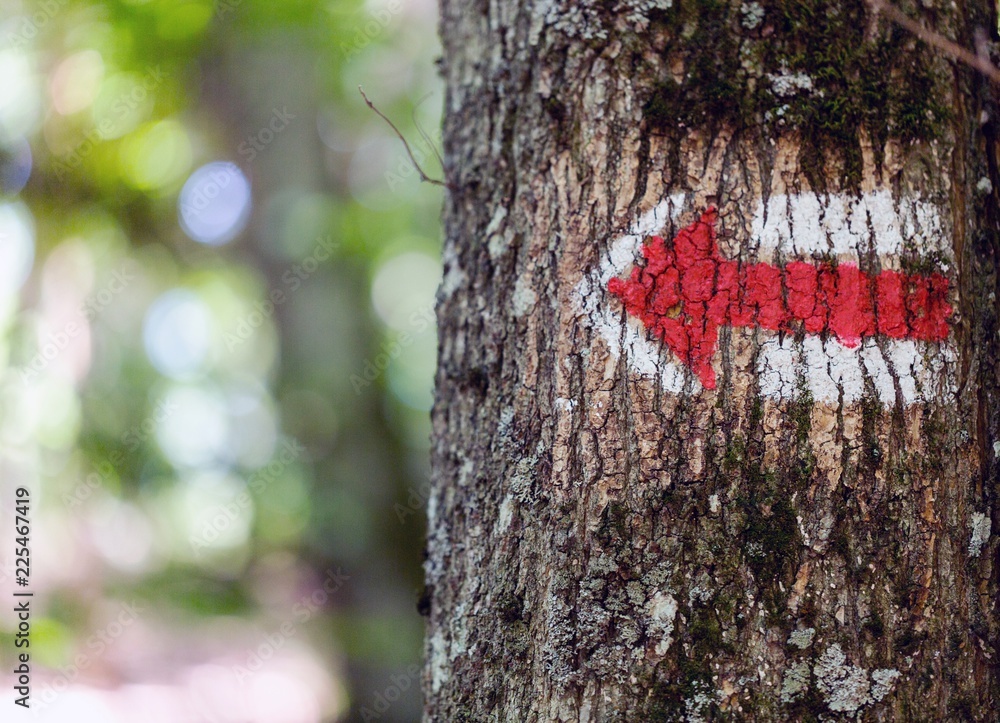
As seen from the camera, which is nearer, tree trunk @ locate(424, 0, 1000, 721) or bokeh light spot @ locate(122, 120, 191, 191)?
tree trunk @ locate(424, 0, 1000, 721)

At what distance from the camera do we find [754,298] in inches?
44.0

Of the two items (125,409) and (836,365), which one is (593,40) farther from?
(125,409)

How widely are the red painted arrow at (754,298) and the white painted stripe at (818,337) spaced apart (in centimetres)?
2

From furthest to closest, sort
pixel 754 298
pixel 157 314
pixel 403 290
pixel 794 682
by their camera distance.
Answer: pixel 403 290 < pixel 157 314 < pixel 754 298 < pixel 794 682

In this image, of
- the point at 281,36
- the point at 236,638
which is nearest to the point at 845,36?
Answer: the point at 281,36

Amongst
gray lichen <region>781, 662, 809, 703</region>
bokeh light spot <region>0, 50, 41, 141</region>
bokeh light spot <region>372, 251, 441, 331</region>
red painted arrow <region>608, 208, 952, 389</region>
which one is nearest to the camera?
gray lichen <region>781, 662, 809, 703</region>

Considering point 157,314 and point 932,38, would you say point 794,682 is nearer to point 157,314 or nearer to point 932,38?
point 932,38

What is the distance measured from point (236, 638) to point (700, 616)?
6.67m

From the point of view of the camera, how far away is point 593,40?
121 cm

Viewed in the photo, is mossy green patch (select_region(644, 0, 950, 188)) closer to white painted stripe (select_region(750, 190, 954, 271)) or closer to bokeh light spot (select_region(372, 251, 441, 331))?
white painted stripe (select_region(750, 190, 954, 271))

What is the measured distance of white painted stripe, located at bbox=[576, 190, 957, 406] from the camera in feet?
3.62

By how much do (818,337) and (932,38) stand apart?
0.53 metres

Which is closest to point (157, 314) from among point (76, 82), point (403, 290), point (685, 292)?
point (76, 82)

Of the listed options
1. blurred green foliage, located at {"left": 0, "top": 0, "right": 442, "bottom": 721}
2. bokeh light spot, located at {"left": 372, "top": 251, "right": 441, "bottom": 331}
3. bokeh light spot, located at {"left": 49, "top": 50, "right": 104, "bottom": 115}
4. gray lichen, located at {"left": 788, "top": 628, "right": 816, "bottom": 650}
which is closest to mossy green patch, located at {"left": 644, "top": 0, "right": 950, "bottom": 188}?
gray lichen, located at {"left": 788, "top": 628, "right": 816, "bottom": 650}
